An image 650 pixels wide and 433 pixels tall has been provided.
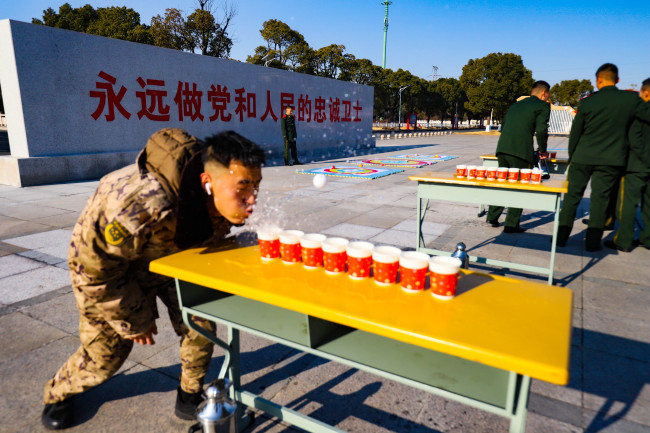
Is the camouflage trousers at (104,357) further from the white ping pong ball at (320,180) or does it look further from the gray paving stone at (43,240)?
the white ping pong ball at (320,180)

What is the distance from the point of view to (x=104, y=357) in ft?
6.75

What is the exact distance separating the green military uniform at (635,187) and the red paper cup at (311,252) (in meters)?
5.17

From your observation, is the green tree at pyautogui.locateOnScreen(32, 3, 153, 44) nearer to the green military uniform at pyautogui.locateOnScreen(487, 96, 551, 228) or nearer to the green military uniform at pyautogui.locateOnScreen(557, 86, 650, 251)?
the green military uniform at pyautogui.locateOnScreen(487, 96, 551, 228)

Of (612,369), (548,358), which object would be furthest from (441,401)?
(548,358)

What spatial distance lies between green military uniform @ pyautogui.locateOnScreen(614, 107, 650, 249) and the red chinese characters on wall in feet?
37.9

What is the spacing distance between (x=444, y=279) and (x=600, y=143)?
479cm

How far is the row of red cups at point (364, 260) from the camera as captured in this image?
154cm

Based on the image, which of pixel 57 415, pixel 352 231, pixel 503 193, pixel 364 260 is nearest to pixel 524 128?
pixel 503 193

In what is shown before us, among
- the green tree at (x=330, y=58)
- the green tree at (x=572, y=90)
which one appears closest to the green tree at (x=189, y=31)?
the green tree at (x=330, y=58)

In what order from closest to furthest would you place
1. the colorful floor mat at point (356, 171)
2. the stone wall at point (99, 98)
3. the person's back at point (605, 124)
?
1. the person's back at point (605, 124)
2. the stone wall at point (99, 98)
3. the colorful floor mat at point (356, 171)

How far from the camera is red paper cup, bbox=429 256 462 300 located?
59.3 inches

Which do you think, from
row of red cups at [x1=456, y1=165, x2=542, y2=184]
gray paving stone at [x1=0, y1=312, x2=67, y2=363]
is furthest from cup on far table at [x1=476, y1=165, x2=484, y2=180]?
gray paving stone at [x1=0, y1=312, x2=67, y2=363]

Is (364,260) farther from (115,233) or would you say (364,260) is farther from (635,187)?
(635,187)

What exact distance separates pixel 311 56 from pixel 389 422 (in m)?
46.1
